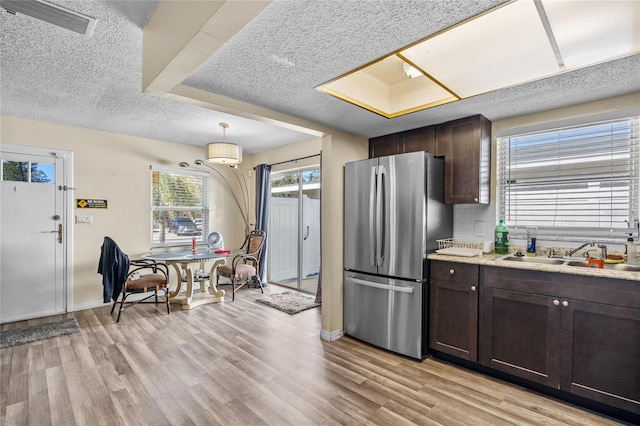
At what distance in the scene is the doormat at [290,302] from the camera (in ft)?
14.0

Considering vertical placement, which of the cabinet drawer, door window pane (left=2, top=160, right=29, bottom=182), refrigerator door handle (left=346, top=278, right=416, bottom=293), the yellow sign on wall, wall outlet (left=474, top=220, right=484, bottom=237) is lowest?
refrigerator door handle (left=346, top=278, right=416, bottom=293)

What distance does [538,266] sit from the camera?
229 cm

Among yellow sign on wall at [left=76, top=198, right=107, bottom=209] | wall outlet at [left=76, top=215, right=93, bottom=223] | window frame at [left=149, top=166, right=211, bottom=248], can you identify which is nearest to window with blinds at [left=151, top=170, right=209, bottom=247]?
window frame at [left=149, top=166, right=211, bottom=248]

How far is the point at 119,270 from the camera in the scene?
3691 mm

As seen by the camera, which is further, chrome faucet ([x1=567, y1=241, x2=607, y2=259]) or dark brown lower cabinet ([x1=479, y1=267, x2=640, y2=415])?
chrome faucet ([x1=567, y1=241, x2=607, y2=259])

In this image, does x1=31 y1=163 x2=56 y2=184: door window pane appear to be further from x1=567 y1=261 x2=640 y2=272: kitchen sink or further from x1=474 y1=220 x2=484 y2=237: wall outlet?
x1=567 y1=261 x2=640 y2=272: kitchen sink

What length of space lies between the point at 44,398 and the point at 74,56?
8.18ft

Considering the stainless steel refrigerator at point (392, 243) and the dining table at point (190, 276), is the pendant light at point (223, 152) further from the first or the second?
the stainless steel refrigerator at point (392, 243)

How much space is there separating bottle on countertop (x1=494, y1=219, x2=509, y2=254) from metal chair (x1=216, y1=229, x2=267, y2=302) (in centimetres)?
341

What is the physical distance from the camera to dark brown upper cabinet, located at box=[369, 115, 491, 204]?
2.88 metres

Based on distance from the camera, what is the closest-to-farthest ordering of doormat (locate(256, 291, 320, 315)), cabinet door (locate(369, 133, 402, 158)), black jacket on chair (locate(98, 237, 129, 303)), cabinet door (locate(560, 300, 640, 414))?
1. cabinet door (locate(560, 300, 640, 414))
2. cabinet door (locate(369, 133, 402, 158))
3. black jacket on chair (locate(98, 237, 129, 303))
4. doormat (locate(256, 291, 320, 315))

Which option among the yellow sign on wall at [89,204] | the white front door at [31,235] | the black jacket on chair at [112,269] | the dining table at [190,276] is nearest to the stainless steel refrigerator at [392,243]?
the dining table at [190,276]

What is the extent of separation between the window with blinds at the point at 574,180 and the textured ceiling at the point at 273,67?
0.98ft

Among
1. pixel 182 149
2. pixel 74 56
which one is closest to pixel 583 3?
pixel 74 56
